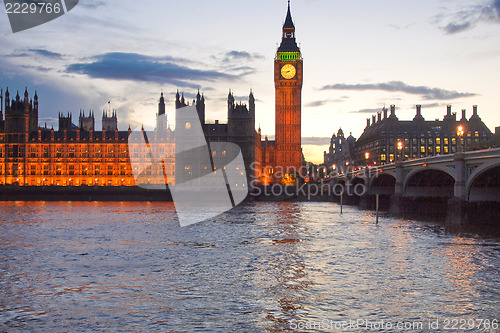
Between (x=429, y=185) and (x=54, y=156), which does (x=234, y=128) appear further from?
(x=429, y=185)

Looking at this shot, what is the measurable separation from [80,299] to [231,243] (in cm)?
1591

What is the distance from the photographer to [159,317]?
570 inches

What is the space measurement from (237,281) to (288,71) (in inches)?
5895

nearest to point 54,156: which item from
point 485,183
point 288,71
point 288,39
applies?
point 288,71

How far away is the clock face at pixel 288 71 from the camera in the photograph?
538 feet

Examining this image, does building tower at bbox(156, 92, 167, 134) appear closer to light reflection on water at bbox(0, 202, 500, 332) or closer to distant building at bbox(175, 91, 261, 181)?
distant building at bbox(175, 91, 261, 181)

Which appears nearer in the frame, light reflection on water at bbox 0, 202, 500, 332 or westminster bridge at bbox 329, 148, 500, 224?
light reflection on water at bbox 0, 202, 500, 332

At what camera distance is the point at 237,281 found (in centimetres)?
1944

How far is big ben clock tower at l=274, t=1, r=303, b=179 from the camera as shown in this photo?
528 ft

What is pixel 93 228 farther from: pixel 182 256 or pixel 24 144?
pixel 24 144

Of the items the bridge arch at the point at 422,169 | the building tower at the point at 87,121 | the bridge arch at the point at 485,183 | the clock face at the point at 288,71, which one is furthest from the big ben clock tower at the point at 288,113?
the bridge arch at the point at 485,183

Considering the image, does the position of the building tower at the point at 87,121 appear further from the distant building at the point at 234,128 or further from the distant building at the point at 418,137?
the distant building at the point at 418,137

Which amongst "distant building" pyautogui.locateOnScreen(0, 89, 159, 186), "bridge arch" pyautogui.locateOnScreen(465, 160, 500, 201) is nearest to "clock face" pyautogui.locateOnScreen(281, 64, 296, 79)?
"distant building" pyautogui.locateOnScreen(0, 89, 159, 186)

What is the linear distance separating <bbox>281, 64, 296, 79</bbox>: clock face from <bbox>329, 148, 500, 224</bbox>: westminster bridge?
299 feet
